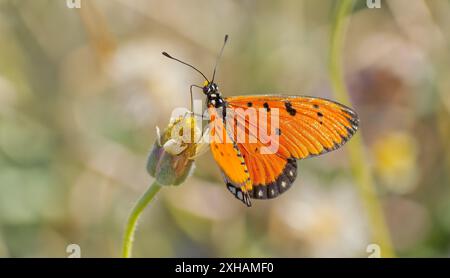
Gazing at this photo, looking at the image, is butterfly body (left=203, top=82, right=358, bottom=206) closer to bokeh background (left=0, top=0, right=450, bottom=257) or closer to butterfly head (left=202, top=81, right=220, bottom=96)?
butterfly head (left=202, top=81, right=220, bottom=96)

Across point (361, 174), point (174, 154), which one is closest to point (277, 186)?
point (174, 154)

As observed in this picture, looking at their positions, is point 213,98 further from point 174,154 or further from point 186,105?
point 186,105

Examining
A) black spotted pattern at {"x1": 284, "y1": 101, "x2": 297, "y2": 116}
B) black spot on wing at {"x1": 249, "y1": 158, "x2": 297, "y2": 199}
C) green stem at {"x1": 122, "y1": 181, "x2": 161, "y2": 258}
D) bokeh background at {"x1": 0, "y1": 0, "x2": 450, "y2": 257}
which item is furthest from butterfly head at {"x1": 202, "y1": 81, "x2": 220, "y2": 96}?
bokeh background at {"x1": 0, "y1": 0, "x2": 450, "y2": 257}

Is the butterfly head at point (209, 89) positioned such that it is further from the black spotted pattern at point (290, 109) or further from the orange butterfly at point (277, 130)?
the black spotted pattern at point (290, 109)

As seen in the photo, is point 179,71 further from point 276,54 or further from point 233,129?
point 233,129

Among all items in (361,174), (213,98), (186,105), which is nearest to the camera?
Answer: (213,98)

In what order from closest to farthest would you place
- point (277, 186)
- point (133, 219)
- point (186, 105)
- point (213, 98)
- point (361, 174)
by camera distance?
point (133, 219) → point (277, 186) → point (213, 98) → point (361, 174) → point (186, 105)

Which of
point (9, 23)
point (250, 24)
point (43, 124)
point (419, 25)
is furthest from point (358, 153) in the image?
point (9, 23)
